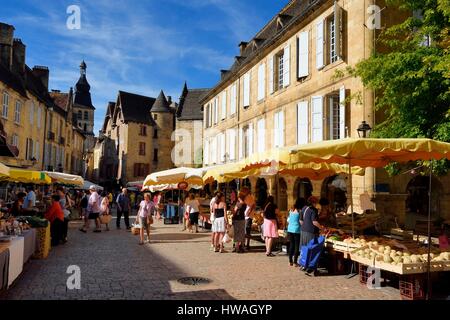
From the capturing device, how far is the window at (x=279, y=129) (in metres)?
20.0

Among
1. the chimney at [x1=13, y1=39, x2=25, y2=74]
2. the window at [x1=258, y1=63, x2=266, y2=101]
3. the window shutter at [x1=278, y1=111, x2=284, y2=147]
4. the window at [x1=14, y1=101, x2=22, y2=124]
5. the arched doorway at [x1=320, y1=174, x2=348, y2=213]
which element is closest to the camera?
the arched doorway at [x1=320, y1=174, x2=348, y2=213]

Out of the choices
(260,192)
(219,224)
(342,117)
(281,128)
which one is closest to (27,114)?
(260,192)

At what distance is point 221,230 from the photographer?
11273mm

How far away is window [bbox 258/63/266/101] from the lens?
22544 millimetres

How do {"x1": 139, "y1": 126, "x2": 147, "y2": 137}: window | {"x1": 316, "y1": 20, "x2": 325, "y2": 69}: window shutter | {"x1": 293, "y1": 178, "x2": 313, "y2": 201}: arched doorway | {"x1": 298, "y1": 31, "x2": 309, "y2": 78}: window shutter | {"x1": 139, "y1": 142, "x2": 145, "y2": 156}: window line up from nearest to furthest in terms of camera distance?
1. {"x1": 316, "y1": 20, "x2": 325, "y2": 69}: window shutter
2. {"x1": 298, "y1": 31, "x2": 309, "y2": 78}: window shutter
3. {"x1": 293, "y1": 178, "x2": 313, "y2": 201}: arched doorway
4. {"x1": 139, "y1": 142, "x2": 145, "y2": 156}: window
5. {"x1": 139, "y1": 126, "x2": 147, "y2": 137}: window

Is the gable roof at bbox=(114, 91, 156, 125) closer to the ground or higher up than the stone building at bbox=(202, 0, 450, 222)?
higher up

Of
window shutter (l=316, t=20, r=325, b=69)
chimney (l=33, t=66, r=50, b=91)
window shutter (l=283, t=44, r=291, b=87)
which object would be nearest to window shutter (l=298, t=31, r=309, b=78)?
window shutter (l=316, t=20, r=325, b=69)

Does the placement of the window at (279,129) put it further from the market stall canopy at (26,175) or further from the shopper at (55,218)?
the shopper at (55,218)

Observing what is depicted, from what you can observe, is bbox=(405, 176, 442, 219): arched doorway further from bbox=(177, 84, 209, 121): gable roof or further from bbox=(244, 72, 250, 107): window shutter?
bbox=(177, 84, 209, 121): gable roof

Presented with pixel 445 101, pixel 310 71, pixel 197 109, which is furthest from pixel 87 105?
pixel 445 101

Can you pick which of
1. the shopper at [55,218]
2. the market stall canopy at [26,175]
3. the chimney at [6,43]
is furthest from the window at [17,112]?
the shopper at [55,218]

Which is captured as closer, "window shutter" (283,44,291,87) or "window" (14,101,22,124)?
"window shutter" (283,44,291,87)

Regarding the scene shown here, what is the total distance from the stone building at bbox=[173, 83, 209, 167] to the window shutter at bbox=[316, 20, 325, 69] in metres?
26.8
